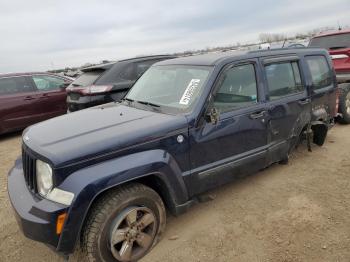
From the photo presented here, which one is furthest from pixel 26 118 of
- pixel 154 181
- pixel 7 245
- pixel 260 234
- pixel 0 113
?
pixel 260 234

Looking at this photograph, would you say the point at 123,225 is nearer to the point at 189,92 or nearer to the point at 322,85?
the point at 189,92

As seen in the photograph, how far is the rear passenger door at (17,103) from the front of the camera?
25.5 ft

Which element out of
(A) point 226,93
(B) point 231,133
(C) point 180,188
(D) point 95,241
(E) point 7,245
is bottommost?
(E) point 7,245

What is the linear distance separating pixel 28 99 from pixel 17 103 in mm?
266

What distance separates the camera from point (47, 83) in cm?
846

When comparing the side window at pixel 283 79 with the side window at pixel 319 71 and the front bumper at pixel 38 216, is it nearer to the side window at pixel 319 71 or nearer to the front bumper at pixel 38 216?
the side window at pixel 319 71

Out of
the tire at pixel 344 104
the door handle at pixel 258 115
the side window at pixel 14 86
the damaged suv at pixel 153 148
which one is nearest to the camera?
the damaged suv at pixel 153 148

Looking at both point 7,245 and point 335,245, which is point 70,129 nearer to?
point 7,245

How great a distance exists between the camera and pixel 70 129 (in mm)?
3186

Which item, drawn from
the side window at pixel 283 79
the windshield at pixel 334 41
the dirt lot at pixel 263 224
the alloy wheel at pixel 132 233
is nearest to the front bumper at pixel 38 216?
the alloy wheel at pixel 132 233

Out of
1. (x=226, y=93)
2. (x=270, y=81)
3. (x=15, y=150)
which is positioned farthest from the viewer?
(x=15, y=150)

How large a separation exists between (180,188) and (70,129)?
1186 mm

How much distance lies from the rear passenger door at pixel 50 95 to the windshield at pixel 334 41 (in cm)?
650

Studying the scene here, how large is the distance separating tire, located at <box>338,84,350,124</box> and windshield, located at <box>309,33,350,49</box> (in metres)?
1.60
